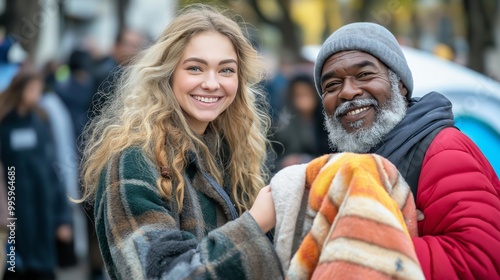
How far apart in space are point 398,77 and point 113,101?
1270 millimetres

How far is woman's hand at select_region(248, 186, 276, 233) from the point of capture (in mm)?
2725

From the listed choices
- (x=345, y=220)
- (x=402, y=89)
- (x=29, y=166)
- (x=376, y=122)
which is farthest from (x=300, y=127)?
(x=345, y=220)

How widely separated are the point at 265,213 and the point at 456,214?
2.06 feet

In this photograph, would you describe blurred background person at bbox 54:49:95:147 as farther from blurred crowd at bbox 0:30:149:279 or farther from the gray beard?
the gray beard

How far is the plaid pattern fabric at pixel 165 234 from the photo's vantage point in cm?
266

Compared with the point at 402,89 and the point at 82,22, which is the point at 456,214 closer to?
the point at 402,89

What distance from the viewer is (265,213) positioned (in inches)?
107

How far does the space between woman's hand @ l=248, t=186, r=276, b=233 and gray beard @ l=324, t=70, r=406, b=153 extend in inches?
23.4

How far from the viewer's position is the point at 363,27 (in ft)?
10.6

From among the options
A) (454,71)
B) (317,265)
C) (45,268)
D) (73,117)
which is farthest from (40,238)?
(317,265)

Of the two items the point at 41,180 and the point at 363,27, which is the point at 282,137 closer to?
the point at 41,180

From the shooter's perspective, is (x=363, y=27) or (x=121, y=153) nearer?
(x=121, y=153)

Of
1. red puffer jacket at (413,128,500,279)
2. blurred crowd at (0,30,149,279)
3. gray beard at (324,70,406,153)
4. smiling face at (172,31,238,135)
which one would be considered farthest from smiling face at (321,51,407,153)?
blurred crowd at (0,30,149,279)

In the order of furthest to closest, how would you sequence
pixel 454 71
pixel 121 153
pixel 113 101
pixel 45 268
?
pixel 45 268
pixel 454 71
pixel 113 101
pixel 121 153
